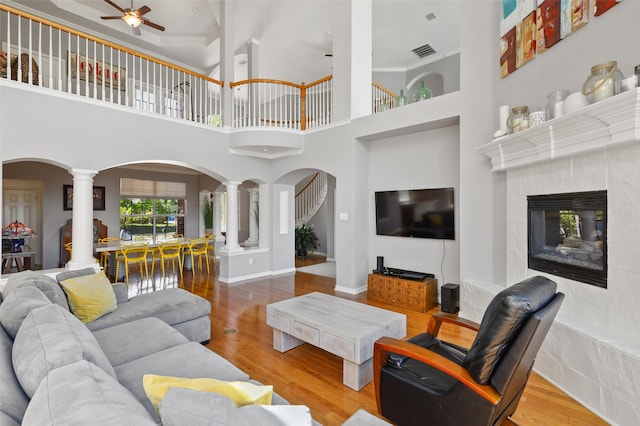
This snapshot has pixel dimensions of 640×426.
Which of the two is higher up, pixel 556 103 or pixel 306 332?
pixel 556 103

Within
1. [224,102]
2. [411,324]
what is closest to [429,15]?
[224,102]

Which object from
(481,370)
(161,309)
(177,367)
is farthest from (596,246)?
(161,309)

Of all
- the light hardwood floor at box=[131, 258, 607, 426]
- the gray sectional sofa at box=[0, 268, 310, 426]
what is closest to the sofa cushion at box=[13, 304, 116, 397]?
the gray sectional sofa at box=[0, 268, 310, 426]

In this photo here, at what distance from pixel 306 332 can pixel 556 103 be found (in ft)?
9.98

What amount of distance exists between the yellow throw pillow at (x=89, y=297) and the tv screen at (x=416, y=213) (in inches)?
161

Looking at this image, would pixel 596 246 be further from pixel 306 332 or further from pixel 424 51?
pixel 424 51

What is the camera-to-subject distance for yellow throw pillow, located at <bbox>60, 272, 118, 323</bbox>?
2771 mm

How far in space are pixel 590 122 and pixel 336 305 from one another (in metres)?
2.66

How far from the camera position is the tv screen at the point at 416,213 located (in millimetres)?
4723

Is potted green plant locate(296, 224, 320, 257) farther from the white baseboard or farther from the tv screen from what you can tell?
the tv screen

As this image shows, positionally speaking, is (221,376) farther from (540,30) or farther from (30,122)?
(30,122)

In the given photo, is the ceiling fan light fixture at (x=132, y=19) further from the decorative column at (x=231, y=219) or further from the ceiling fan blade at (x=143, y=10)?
the decorative column at (x=231, y=219)

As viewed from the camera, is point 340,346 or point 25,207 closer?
point 340,346

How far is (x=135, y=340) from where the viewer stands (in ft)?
7.55
